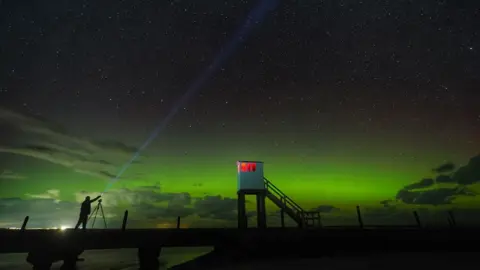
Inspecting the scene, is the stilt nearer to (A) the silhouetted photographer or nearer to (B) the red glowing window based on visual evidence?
(B) the red glowing window

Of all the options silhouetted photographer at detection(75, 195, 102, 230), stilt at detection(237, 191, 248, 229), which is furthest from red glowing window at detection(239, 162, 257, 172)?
silhouetted photographer at detection(75, 195, 102, 230)

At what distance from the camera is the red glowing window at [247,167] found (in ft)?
81.4

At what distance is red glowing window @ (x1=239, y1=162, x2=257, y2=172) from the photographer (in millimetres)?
24812

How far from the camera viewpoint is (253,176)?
24734 millimetres

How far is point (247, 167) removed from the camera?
24.9 m

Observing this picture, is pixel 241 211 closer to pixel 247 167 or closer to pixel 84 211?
pixel 247 167

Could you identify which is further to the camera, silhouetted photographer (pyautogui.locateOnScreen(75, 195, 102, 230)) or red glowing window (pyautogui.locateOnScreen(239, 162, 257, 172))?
red glowing window (pyautogui.locateOnScreen(239, 162, 257, 172))

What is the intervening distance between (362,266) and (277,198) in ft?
39.8

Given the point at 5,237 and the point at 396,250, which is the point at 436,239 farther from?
the point at 5,237

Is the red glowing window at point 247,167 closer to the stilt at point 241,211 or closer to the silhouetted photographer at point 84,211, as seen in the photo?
the stilt at point 241,211

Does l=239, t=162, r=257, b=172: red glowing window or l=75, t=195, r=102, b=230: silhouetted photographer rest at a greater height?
l=239, t=162, r=257, b=172: red glowing window

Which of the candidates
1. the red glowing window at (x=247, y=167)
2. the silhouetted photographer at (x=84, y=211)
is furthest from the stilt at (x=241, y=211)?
the silhouetted photographer at (x=84, y=211)

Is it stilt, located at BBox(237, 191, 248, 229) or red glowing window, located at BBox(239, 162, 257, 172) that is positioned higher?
red glowing window, located at BBox(239, 162, 257, 172)

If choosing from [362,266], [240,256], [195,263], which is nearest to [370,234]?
[362,266]
